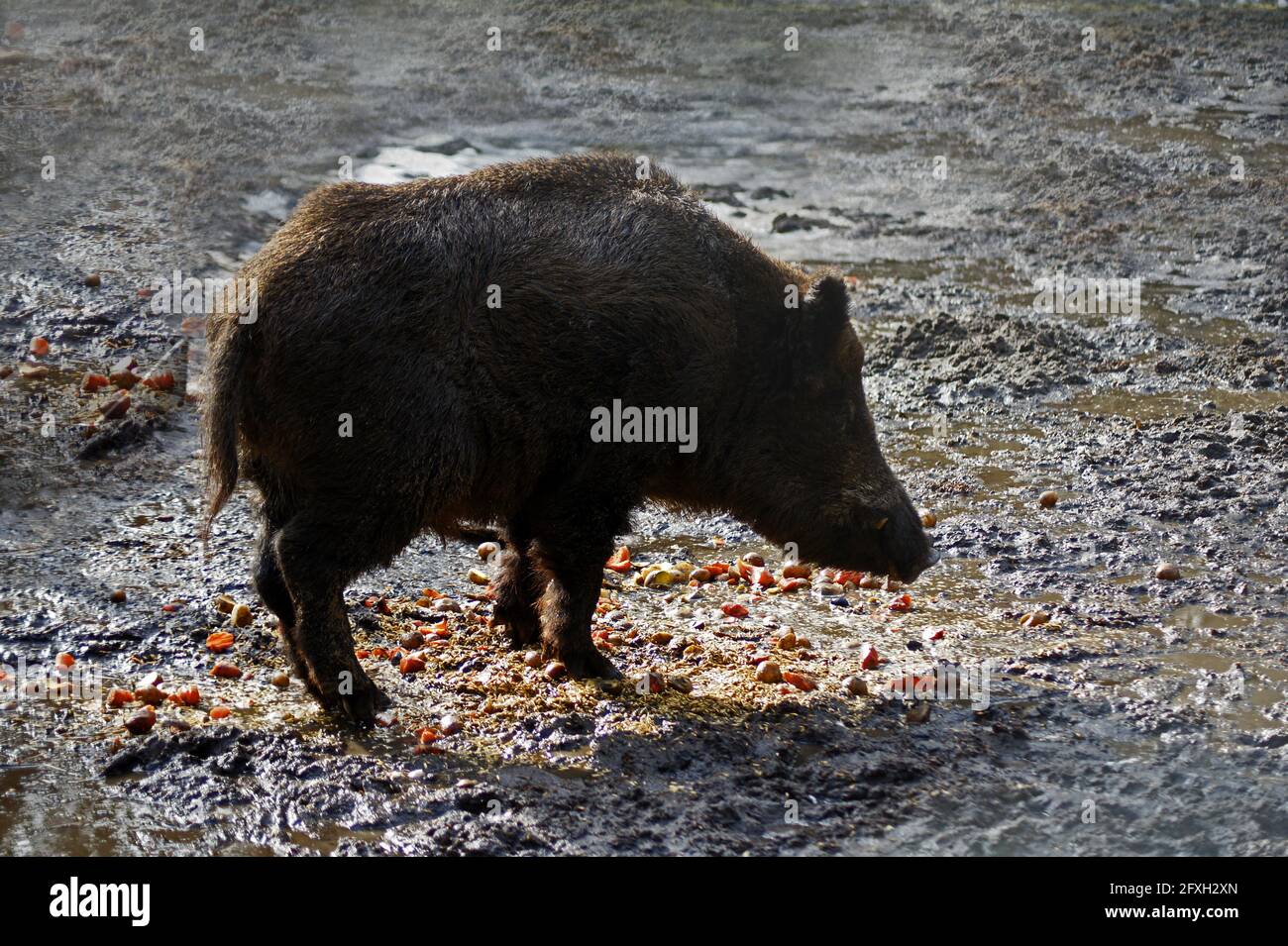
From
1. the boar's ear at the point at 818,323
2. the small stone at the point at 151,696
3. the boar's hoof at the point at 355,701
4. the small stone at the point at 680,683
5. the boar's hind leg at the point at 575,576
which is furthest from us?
the boar's ear at the point at 818,323

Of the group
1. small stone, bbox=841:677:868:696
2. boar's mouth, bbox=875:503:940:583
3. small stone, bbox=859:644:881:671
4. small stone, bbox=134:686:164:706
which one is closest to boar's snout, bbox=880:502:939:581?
boar's mouth, bbox=875:503:940:583

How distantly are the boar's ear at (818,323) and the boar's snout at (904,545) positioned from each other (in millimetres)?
776

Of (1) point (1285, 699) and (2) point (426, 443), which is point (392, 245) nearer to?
(2) point (426, 443)

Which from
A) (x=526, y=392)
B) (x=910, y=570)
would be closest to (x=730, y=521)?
(x=910, y=570)

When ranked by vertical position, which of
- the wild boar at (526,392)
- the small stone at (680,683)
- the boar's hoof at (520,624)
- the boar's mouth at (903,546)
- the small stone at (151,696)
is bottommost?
the small stone at (680,683)

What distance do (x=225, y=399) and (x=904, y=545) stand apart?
2935 millimetres

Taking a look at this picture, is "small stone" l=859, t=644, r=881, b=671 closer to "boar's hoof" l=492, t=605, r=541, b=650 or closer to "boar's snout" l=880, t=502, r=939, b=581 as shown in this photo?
"boar's snout" l=880, t=502, r=939, b=581

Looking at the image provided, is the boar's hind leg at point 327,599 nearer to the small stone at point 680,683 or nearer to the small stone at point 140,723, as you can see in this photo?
the small stone at point 140,723

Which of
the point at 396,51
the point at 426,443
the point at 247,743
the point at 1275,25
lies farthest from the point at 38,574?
the point at 1275,25

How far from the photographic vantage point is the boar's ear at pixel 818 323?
20.1ft

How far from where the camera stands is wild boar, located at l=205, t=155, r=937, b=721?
536 cm

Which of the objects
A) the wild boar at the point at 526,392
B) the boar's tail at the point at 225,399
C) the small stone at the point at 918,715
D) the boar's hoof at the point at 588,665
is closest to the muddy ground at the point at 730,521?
the small stone at the point at 918,715

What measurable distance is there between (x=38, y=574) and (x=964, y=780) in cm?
440

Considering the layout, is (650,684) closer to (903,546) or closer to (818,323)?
(903,546)
